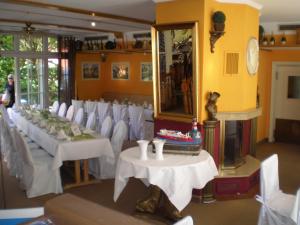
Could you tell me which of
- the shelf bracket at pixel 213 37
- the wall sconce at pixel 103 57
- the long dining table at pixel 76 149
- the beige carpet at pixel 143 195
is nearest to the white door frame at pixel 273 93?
the beige carpet at pixel 143 195

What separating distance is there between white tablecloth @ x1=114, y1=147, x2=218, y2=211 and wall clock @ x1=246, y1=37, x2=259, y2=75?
6.52 feet

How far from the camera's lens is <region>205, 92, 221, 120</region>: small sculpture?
177 inches

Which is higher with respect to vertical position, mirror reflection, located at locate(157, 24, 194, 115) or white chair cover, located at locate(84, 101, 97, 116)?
mirror reflection, located at locate(157, 24, 194, 115)

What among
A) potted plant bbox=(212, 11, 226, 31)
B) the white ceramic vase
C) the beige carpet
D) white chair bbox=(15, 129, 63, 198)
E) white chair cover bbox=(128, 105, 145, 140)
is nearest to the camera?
the white ceramic vase

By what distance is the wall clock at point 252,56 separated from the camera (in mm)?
5027

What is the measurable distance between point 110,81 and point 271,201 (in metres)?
7.87

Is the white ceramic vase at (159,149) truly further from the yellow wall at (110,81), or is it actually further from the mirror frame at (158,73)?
the yellow wall at (110,81)

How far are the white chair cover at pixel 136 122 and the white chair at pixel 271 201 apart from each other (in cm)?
428

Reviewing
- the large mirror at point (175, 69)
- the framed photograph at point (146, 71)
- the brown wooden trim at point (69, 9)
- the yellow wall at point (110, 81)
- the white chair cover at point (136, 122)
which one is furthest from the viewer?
the yellow wall at point (110, 81)

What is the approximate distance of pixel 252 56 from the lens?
5.14m

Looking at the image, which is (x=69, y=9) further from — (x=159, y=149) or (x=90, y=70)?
(x=90, y=70)

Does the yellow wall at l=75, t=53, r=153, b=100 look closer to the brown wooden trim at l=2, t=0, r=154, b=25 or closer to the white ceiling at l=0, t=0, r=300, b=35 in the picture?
the white ceiling at l=0, t=0, r=300, b=35

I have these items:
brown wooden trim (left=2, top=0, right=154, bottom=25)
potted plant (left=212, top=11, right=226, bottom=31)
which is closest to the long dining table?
brown wooden trim (left=2, top=0, right=154, bottom=25)

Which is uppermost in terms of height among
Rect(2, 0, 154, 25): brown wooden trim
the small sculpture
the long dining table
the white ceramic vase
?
Rect(2, 0, 154, 25): brown wooden trim
